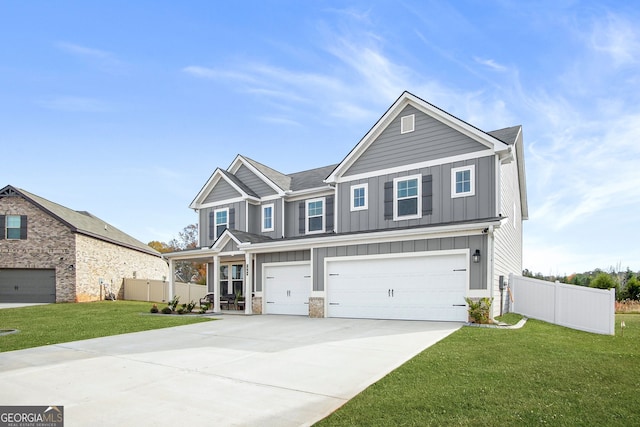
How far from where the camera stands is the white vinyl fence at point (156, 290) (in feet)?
88.0

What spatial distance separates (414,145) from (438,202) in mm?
2451

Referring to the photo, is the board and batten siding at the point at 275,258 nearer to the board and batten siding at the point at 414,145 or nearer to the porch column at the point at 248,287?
the porch column at the point at 248,287

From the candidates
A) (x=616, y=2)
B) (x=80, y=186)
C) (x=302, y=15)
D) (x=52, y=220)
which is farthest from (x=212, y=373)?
(x=52, y=220)

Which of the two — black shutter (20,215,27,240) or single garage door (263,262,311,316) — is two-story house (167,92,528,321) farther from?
black shutter (20,215,27,240)

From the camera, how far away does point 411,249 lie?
1317cm

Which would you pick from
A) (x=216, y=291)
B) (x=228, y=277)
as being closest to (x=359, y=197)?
(x=216, y=291)

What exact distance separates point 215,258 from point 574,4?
50.8ft

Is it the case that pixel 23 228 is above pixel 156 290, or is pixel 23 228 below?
above

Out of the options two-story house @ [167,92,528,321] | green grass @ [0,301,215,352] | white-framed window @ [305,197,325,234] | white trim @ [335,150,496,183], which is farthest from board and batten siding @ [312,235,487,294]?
green grass @ [0,301,215,352]

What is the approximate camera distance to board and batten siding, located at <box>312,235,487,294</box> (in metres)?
11.9

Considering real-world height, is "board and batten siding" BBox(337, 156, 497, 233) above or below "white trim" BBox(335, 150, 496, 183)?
below

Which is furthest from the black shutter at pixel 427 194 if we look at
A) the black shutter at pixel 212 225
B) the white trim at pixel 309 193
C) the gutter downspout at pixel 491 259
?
the black shutter at pixel 212 225

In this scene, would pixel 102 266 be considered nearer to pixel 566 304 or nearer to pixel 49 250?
pixel 49 250

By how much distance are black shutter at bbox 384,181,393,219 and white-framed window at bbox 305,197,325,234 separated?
3692 millimetres
